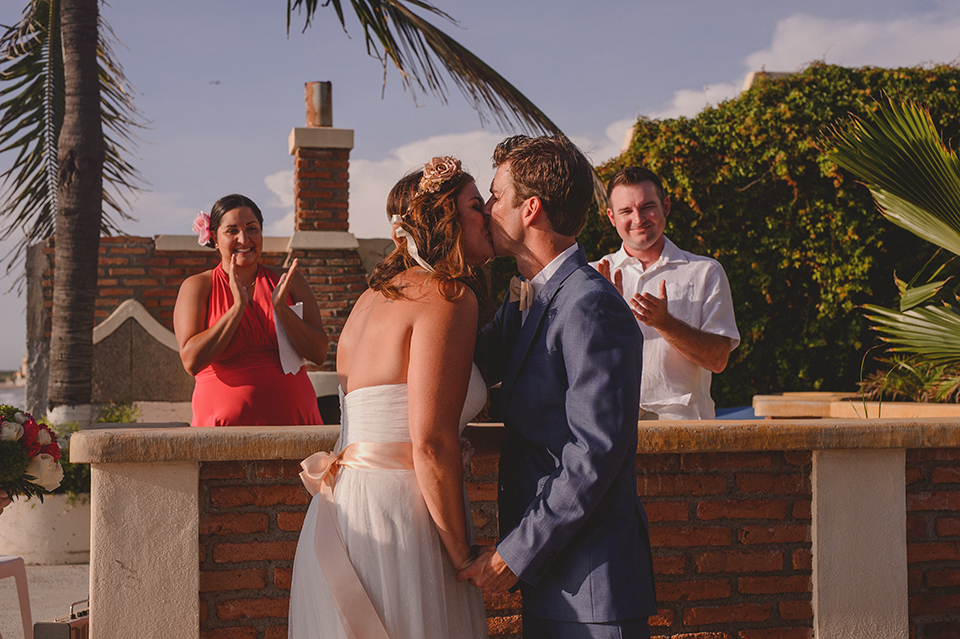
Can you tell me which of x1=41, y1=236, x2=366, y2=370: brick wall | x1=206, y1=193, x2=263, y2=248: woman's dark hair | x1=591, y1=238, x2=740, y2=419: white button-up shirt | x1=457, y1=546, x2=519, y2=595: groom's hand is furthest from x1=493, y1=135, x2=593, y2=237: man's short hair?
x1=41, y1=236, x2=366, y2=370: brick wall

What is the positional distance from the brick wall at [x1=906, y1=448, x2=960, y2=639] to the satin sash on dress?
2.01 metres

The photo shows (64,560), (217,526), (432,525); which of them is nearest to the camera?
(432,525)

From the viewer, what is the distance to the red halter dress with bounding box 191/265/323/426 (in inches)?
127

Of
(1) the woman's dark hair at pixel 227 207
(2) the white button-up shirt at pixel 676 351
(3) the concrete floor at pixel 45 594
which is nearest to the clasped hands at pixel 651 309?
(2) the white button-up shirt at pixel 676 351

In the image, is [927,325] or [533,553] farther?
[927,325]

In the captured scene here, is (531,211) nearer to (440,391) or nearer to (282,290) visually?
(440,391)

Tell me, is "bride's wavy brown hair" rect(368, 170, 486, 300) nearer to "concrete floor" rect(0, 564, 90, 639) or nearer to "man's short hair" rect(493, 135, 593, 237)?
"man's short hair" rect(493, 135, 593, 237)

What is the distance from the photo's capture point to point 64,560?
5.60 m

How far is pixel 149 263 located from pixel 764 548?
7417mm

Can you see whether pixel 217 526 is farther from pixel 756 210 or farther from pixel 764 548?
pixel 756 210

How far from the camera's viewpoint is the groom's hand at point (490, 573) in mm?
1716

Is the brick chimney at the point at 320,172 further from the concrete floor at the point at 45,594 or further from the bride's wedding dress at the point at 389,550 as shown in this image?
the bride's wedding dress at the point at 389,550

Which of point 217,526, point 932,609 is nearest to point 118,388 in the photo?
point 217,526

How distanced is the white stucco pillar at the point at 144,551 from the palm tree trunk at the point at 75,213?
4744 mm
